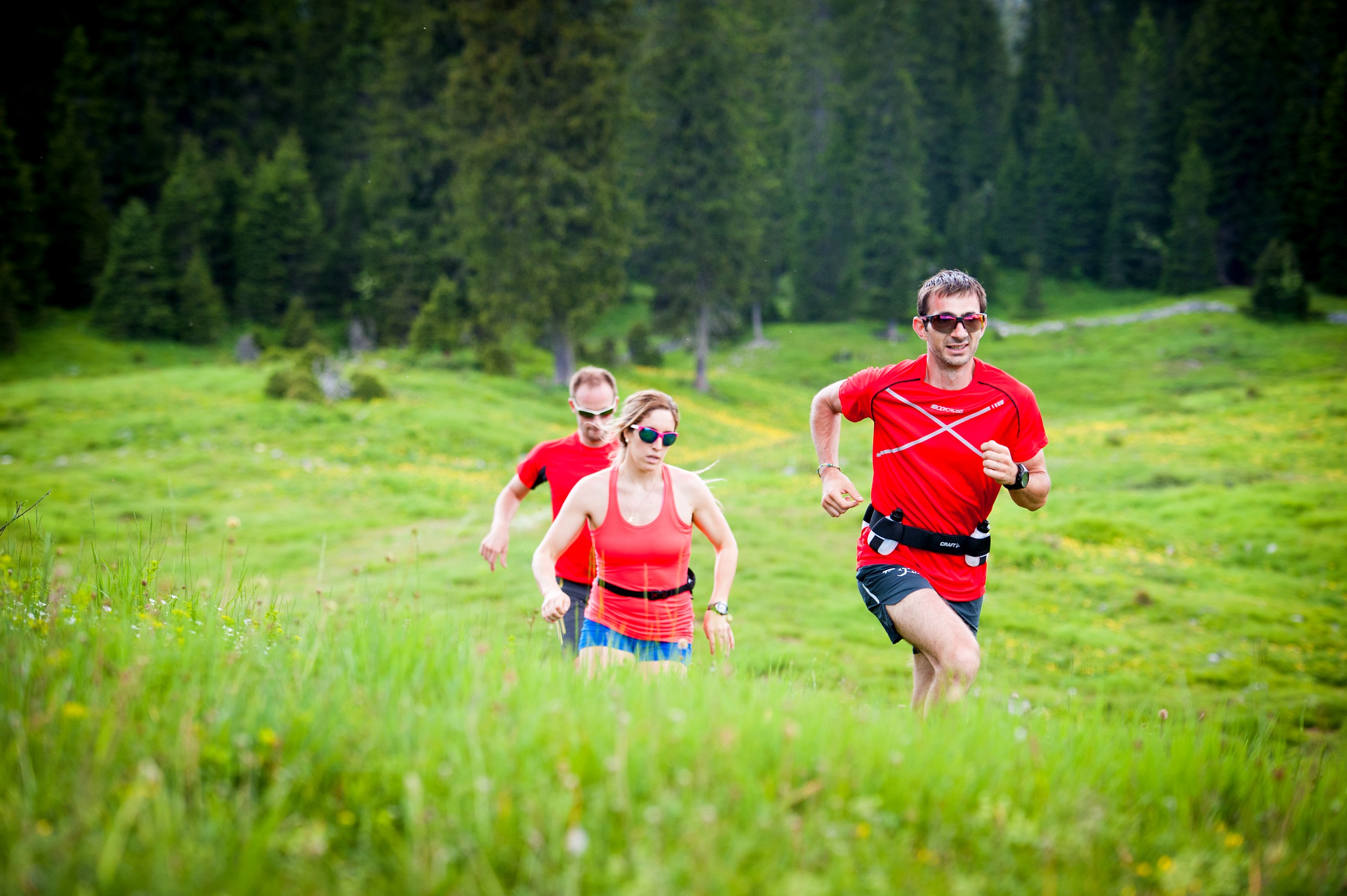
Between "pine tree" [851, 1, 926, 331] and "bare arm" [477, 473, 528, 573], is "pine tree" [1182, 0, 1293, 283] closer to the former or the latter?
"pine tree" [851, 1, 926, 331]

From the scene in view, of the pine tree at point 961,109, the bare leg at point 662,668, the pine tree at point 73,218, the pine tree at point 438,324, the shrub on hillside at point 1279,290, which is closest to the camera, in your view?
the bare leg at point 662,668

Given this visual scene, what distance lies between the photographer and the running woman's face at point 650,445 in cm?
523

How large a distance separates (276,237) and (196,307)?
7606 millimetres

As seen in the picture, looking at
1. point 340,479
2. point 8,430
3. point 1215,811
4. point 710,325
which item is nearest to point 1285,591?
point 1215,811

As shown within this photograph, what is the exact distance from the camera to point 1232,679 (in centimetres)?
1050

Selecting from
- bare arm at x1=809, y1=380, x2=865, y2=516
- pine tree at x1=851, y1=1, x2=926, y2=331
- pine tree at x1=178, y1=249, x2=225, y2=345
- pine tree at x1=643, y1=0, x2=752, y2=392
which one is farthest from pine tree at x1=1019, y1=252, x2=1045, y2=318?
bare arm at x1=809, y1=380, x2=865, y2=516

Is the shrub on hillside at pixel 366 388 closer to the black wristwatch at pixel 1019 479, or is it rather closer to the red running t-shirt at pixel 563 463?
the red running t-shirt at pixel 563 463

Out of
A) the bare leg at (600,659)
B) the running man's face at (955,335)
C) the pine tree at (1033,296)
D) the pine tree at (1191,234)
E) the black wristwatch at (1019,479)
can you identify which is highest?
the pine tree at (1191,234)

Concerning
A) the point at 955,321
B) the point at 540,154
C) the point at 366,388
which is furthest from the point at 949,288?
the point at 540,154

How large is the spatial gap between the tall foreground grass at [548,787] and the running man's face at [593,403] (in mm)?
3224

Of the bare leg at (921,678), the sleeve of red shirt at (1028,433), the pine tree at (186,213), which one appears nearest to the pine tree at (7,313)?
the pine tree at (186,213)

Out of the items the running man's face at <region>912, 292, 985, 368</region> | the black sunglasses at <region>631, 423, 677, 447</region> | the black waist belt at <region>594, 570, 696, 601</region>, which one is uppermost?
the running man's face at <region>912, 292, 985, 368</region>

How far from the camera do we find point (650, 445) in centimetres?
521

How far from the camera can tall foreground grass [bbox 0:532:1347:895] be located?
2389 millimetres
